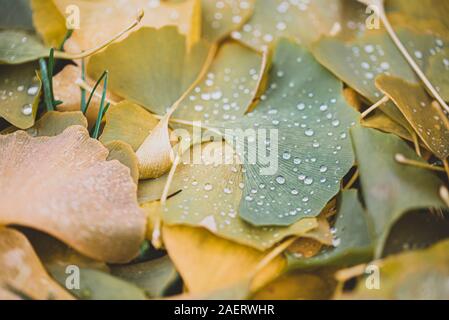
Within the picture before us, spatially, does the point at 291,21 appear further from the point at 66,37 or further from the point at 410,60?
the point at 66,37

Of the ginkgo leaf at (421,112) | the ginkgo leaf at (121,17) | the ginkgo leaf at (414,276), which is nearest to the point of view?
the ginkgo leaf at (414,276)

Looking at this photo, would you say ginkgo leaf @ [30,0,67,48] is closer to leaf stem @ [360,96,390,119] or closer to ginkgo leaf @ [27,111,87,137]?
ginkgo leaf @ [27,111,87,137]

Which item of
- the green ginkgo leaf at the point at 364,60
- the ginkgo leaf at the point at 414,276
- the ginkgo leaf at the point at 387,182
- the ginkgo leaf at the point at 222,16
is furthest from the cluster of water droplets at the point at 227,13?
the ginkgo leaf at the point at 414,276

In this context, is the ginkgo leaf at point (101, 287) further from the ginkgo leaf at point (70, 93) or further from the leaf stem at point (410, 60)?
the leaf stem at point (410, 60)

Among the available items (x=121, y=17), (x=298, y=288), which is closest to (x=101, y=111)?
(x=121, y=17)

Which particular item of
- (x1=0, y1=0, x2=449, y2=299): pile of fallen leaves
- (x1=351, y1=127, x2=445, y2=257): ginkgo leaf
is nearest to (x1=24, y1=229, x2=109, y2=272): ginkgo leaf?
(x1=0, y1=0, x2=449, y2=299): pile of fallen leaves

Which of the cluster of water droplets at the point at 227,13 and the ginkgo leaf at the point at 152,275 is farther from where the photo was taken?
the cluster of water droplets at the point at 227,13
